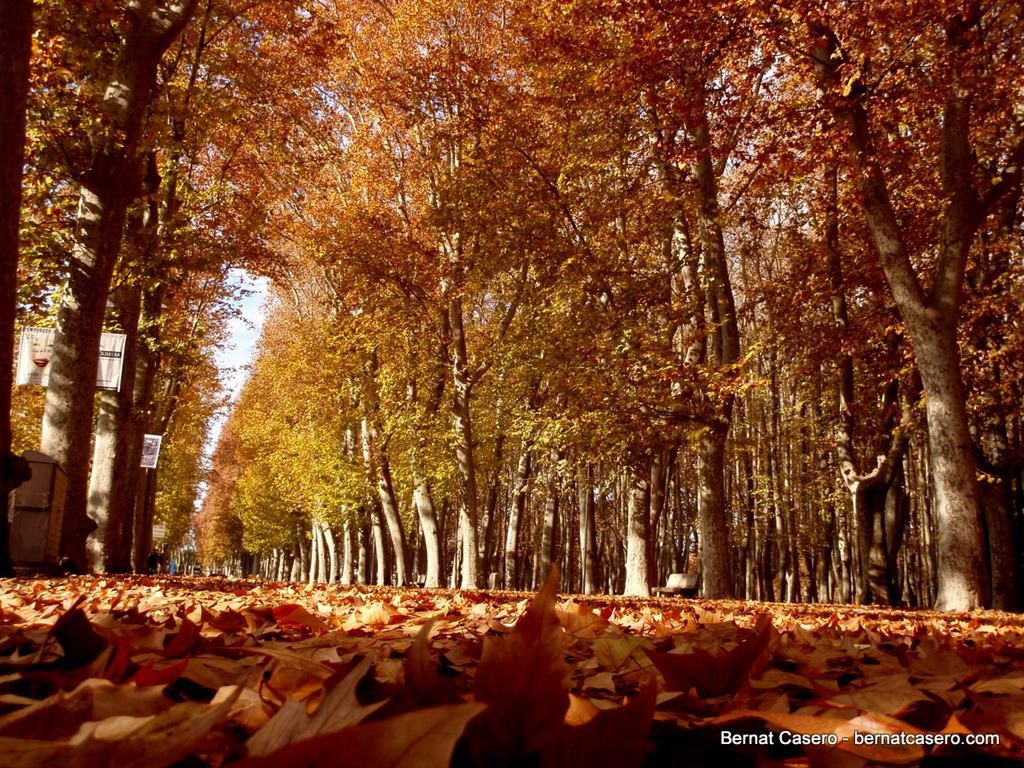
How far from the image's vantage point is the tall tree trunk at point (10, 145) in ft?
19.6

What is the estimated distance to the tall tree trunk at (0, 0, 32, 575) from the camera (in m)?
5.98

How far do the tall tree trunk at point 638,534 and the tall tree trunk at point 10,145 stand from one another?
40.5ft

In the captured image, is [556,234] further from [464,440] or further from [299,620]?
[299,620]

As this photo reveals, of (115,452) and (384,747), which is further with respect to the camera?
(115,452)

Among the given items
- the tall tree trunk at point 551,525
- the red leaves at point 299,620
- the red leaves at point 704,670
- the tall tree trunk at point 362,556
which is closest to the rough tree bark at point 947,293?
the red leaves at point 299,620

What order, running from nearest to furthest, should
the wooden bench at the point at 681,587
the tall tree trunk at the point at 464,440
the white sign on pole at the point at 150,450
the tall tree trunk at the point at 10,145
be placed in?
the tall tree trunk at the point at 10,145 → the wooden bench at the point at 681,587 → the white sign on pole at the point at 150,450 → the tall tree trunk at the point at 464,440

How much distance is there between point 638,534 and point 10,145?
45.7ft

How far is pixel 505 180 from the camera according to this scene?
50.2ft

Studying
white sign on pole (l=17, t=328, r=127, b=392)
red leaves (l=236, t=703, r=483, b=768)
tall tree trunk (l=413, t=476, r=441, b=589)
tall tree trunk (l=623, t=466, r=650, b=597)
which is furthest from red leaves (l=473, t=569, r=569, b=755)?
tall tree trunk (l=413, t=476, r=441, b=589)

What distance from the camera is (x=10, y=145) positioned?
6.02 meters

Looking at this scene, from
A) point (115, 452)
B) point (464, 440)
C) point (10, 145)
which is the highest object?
point (10, 145)

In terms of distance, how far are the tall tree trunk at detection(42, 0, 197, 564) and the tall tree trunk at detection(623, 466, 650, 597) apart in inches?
409

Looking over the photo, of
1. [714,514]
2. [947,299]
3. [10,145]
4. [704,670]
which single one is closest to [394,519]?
[714,514]

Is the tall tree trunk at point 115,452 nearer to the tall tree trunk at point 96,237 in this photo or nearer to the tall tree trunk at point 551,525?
the tall tree trunk at point 96,237
